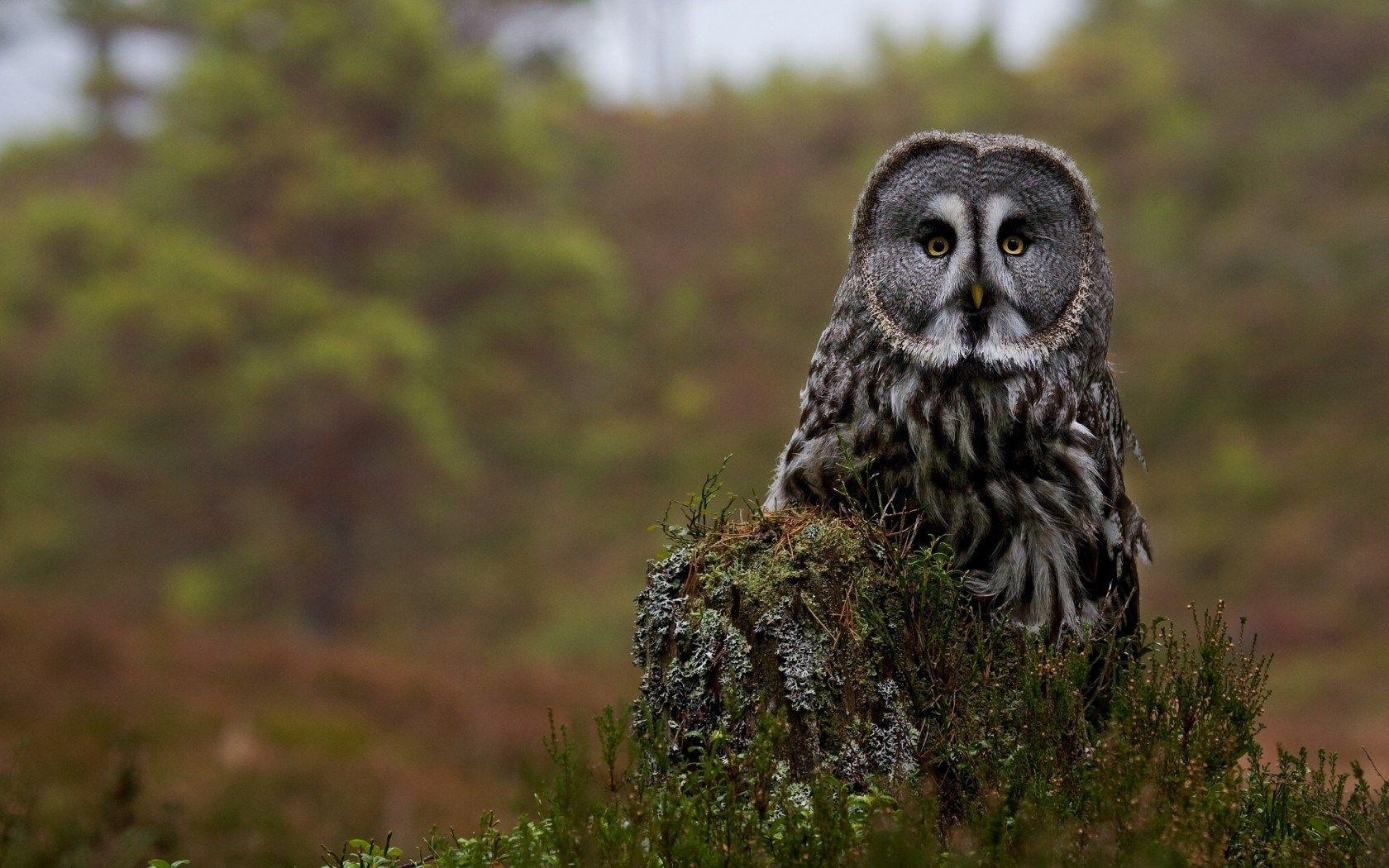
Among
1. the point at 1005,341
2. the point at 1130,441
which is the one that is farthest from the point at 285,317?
the point at 1005,341

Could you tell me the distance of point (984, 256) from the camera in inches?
119

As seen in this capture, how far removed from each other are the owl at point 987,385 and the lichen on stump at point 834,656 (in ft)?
0.67

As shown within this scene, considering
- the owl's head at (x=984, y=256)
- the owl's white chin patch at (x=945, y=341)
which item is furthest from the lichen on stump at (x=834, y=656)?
the owl's head at (x=984, y=256)

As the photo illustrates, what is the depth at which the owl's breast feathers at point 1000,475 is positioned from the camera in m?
2.93

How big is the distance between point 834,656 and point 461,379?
42.1 feet

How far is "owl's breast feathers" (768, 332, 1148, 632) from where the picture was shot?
2928mm

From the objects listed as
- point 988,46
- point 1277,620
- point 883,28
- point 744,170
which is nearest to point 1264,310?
point 1277,620

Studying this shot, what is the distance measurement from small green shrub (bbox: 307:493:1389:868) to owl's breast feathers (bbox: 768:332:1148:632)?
124 mm

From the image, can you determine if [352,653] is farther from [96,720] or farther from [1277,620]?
[1277,620]

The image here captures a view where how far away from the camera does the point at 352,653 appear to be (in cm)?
1028

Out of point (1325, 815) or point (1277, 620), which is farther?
point (1277, 620)

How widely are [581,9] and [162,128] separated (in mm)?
9271

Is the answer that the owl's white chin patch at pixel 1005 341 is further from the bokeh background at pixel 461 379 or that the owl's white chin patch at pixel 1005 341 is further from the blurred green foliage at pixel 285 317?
the blurred green foliage at pixel 285 317

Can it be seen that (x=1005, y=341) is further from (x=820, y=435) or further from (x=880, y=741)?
(x=880, y=741)
